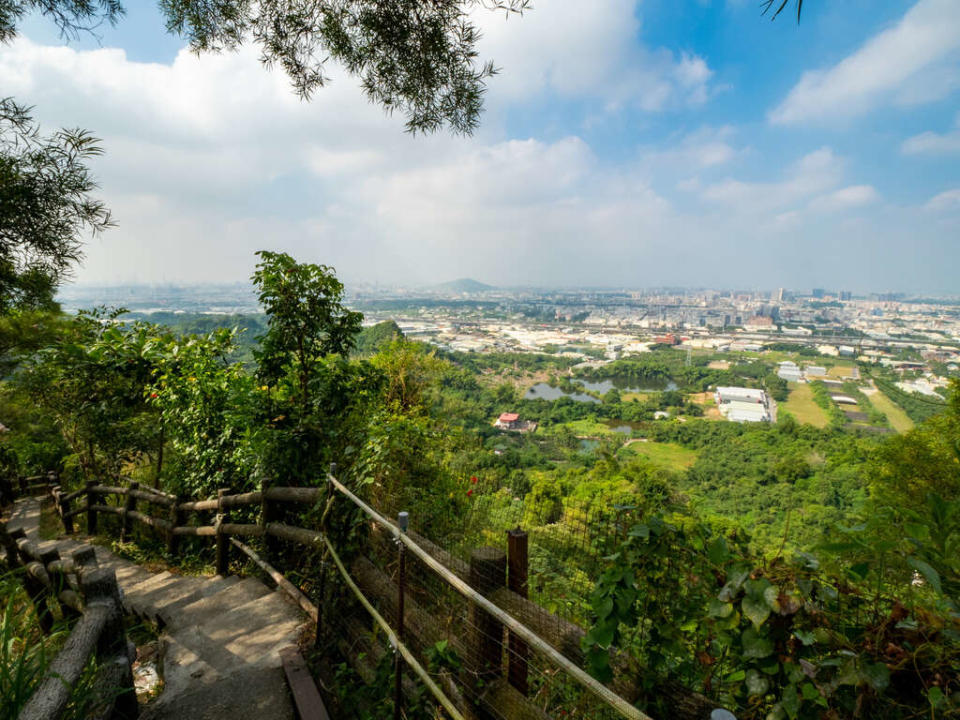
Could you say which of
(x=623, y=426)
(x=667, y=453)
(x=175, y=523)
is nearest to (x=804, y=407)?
(x=623, y=426)

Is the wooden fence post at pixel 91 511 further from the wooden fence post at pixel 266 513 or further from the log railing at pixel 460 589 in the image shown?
the wooden fence post at pixel 266 513

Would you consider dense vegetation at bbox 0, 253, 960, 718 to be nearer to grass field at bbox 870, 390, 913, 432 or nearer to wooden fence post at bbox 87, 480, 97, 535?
wooden fence post at bbox 87, 480, 97, 535

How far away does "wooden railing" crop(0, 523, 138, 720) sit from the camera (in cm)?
133

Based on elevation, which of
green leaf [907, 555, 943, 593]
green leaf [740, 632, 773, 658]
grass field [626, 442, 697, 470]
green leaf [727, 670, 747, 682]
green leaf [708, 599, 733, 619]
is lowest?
grass field [626, 442, 697, 470]

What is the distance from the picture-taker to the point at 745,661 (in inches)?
43.4

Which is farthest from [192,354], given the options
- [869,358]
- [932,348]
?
[932,348]

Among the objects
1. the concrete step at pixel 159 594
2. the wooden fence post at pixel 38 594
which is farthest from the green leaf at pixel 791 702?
the concrete step at pixel 159 594

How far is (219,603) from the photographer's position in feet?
9.65

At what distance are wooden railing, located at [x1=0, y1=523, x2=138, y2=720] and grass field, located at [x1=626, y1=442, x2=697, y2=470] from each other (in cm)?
2695

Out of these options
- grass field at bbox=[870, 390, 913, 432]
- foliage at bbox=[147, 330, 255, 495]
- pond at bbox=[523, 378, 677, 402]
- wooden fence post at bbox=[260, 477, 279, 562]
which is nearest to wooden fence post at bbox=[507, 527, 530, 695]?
wooden fence post at bbox=[260, 477, 279, 562]

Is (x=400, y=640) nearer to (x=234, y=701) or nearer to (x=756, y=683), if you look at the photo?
(x=234, y=701)

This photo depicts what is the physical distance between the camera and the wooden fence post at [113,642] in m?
1.75

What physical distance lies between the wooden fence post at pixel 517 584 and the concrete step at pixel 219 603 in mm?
2186

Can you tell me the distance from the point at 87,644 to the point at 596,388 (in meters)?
51.5
